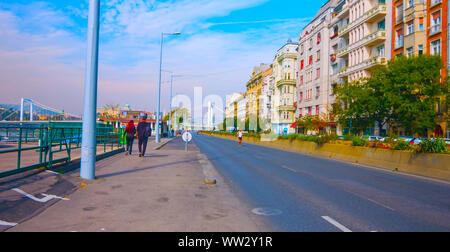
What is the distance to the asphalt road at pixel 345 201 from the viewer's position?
5.58 m

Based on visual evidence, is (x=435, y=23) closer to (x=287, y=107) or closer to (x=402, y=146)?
(x=402, y=146)

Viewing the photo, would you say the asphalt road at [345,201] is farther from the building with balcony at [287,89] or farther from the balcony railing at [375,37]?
the building with balcony at [287,89]

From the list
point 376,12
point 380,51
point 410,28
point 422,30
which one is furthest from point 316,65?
point 422,30

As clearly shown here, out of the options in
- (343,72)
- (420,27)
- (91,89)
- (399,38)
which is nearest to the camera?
(91,89)

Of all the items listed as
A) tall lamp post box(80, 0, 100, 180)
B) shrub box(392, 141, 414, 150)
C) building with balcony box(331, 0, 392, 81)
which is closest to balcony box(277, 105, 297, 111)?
building with balcony box(331, 0, 392, 81)

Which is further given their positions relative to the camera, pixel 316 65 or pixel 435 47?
pixel 316 65

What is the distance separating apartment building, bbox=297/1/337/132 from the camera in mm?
52062

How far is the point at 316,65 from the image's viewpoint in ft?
181

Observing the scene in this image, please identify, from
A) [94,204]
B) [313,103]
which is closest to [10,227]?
[94,204]

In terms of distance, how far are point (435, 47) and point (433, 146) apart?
23817 mm

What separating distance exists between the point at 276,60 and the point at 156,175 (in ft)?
219
